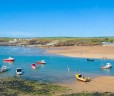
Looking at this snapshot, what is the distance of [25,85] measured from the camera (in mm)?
42000

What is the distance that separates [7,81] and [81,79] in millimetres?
12038

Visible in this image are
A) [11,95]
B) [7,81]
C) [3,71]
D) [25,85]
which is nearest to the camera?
[11,95]

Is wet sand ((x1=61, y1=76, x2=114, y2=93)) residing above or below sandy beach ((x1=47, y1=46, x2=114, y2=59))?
above

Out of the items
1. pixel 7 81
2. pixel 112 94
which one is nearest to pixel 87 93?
pixel 112 94

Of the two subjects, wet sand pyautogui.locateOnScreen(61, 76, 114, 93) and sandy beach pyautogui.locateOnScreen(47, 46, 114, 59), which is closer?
wet sand pyautogui.locateOnScreen(61, 76, 114, 93)

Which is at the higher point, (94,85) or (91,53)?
(94,85)

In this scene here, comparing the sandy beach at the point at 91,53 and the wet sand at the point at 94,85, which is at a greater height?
the wet sand at the point at 94,85

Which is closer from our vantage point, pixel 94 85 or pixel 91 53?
pixel 94 85

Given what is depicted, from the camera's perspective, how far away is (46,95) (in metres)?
35.3

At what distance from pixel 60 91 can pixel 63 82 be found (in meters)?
8.09

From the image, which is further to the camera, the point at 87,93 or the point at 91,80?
the point at 91,80

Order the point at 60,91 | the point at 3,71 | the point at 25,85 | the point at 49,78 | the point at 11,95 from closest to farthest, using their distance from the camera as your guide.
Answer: the point at 11,95, the point at 60,91, the point at 25,85, the point at 49,78, the point at 3,71

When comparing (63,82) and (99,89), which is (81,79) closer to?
(63,82)

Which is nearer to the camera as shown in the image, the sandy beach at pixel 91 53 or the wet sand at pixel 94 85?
the wet sand at pixel 94 85
